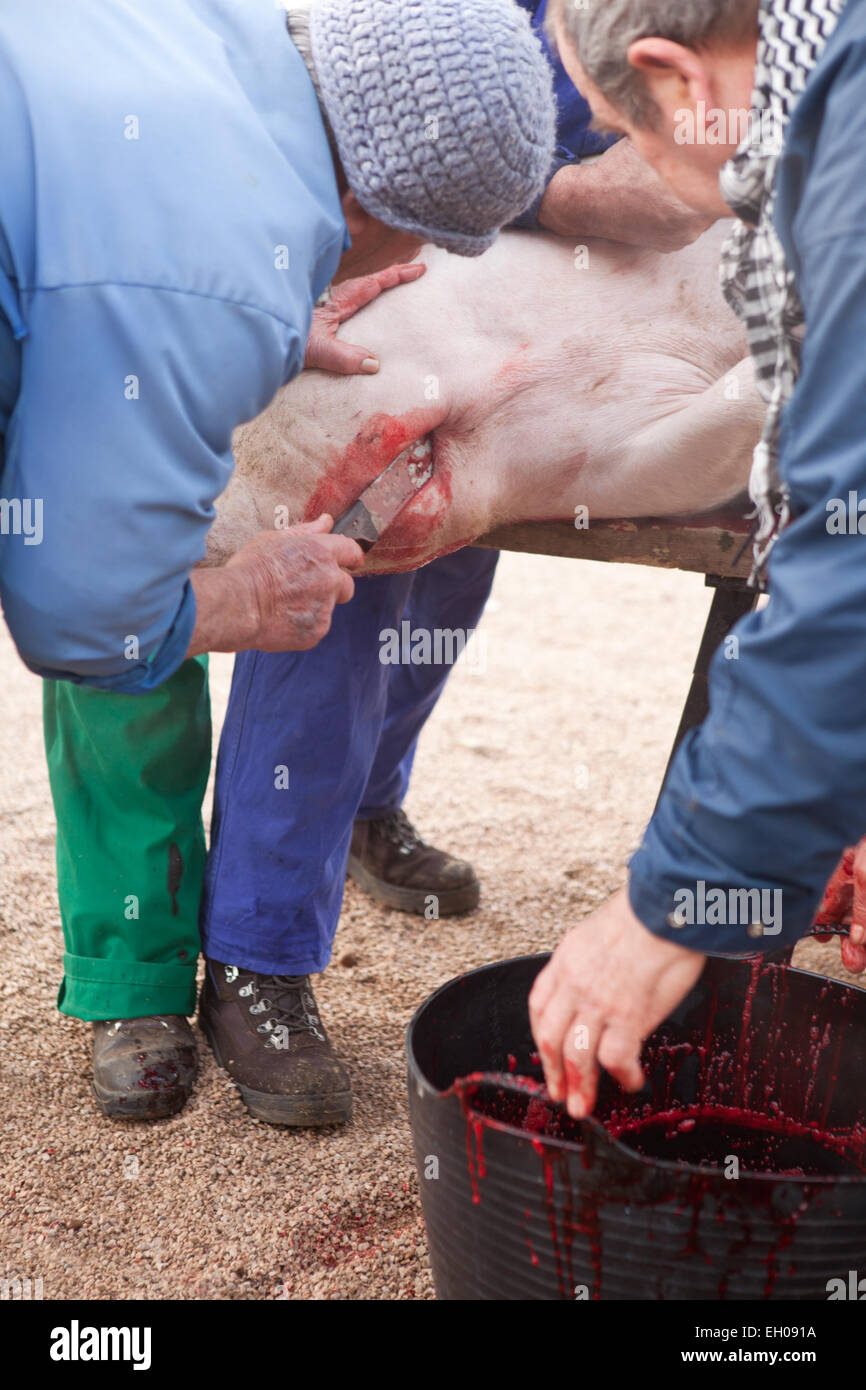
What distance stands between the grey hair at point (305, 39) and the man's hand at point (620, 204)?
2.11 feet

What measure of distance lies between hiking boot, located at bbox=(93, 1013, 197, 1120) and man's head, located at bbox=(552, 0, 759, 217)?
1.41 m

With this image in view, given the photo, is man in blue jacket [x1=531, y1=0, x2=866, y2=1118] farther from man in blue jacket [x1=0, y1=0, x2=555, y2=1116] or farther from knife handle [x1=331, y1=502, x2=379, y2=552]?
knife handle [x1=331, y1=502, x2=379, y2=552]

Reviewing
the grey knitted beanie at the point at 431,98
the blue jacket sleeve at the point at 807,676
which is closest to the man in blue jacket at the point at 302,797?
the grey knitted beanie at the point at 431,98

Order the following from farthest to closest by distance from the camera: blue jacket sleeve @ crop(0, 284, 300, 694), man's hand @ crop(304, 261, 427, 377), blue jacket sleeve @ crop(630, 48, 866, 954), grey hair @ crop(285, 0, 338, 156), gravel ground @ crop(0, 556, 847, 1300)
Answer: man's hand @ crop(304, 261, 427, 377) → gravel ground @ crop(0, 556, 847, 1300) → grey hair @ crop(285, 0, 338, 156) → blue jacket sleeve @ crop(0, 284, 300, 694) → blue jacket sleeve @ crop(630, 48, 866, 954)

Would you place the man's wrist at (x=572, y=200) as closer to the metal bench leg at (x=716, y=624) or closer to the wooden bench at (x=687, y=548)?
the wooden bench at (x=687, y=548)

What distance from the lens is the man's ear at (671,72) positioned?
1.06 metres

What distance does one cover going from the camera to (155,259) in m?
1.13

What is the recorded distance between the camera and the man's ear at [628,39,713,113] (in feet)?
3.48

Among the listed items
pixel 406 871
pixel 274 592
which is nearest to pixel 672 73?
pixel 274 592

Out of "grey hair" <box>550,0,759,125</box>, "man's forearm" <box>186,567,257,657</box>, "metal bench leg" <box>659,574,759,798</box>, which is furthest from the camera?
"metal bench leg" <box>659,574,759,798</box>

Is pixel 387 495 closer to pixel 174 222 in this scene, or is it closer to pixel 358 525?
pixel 358 525

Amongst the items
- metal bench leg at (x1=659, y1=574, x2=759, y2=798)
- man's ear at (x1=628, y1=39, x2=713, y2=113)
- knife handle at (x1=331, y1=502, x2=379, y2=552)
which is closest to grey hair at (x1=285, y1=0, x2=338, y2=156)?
man's ear at (x1=628, y1=39, x2=713, y2=113)

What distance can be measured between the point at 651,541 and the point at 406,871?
1.04 meters
